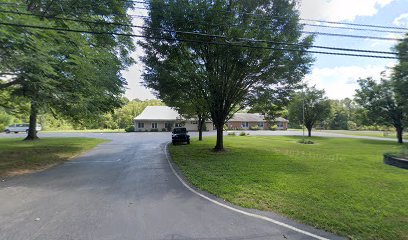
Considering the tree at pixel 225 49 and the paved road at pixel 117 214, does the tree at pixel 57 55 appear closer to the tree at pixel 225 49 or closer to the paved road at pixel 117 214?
the tree at pixel 225 49

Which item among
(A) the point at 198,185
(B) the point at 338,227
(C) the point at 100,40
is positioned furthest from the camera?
(C) the point at 100,40

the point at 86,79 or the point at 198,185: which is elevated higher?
the point at 86,79

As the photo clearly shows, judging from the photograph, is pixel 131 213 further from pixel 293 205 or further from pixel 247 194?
pixel 293 205

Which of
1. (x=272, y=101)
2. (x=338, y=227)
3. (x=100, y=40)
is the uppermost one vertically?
(x=100, y=40)

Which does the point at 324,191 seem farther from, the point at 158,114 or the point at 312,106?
the point at 158,114

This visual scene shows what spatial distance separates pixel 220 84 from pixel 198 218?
38.8ft

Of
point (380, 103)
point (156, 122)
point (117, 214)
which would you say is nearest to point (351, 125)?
point (380, 103)

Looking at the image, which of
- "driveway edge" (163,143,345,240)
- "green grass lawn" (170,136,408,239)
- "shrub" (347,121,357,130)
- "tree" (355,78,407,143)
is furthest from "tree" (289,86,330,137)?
"shrub" (347,121,357,130)

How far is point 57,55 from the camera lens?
11820 millimetres

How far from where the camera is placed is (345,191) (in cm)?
792

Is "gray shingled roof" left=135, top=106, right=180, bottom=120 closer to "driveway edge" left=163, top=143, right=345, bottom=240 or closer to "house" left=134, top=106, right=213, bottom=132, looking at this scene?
"house" left=134, top=106, right=213, bottom=132

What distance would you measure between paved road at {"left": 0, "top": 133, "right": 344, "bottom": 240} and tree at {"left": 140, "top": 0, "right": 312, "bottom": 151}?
8.33 meters

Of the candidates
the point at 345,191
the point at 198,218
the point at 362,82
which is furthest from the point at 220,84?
the point at 362,82

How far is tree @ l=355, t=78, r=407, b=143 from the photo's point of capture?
106 feet
